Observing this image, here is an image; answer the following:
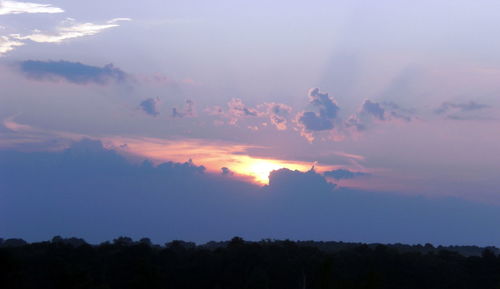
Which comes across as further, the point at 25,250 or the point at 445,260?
the point at 445,260

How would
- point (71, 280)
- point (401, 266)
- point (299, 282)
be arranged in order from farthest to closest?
point (401, 266) → point (299, 282) → point (71, 280)

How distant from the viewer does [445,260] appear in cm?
7219

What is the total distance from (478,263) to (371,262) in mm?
11476

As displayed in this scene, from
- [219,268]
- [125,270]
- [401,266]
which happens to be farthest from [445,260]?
[125,270]

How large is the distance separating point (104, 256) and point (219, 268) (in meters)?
10.3

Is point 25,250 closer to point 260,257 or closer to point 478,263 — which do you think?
point 260,257

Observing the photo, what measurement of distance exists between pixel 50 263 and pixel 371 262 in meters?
28.1

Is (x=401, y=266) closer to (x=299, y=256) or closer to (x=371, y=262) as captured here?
(x=371, y=262)

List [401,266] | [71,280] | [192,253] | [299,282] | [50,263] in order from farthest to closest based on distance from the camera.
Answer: [192,253], [401,266], [299,282], [50,263], [71,280]

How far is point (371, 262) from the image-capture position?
215ft

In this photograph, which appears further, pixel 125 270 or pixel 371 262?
pixel 371 262

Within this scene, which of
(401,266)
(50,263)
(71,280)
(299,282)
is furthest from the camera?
(401,266)

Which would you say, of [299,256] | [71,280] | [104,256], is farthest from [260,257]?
[71,280]

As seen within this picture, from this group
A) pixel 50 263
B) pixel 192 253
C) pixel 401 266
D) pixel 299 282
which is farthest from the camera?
pixel 192 253
